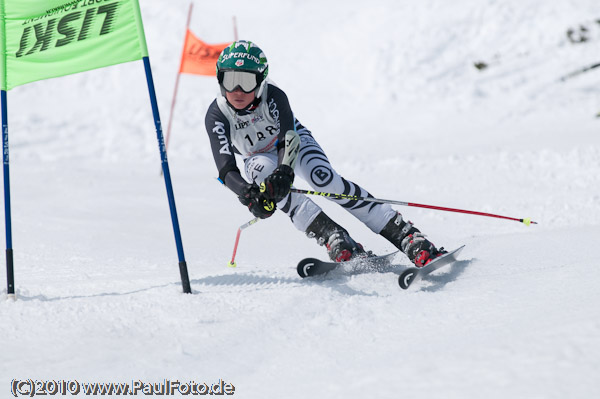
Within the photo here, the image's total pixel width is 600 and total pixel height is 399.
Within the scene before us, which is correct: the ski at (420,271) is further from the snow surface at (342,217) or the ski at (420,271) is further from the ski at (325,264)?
the ski at (325,264)

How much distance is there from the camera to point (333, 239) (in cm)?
455

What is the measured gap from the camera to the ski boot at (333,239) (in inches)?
Answer: 177

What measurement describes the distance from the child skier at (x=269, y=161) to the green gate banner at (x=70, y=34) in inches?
27.3

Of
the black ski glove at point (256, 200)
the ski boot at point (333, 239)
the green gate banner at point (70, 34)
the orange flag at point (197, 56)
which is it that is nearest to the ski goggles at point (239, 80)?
the green gate banner at point (70, 34)

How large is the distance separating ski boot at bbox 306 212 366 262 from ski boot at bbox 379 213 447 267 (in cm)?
29

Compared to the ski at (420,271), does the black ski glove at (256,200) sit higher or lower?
higher

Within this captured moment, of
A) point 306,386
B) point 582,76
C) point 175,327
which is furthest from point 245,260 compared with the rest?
point 582,76

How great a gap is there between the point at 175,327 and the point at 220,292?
625 mm

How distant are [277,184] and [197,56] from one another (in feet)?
27.2

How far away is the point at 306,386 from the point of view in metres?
2.46

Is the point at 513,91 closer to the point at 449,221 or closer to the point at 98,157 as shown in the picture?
the point at 449,221

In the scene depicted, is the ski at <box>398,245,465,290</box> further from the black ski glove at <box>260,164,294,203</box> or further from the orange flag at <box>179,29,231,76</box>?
the orange flag at <box>179,29,231,76</box>

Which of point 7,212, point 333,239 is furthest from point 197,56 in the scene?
point 7,212

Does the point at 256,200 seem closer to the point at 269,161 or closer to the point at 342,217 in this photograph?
the point at 269,161
